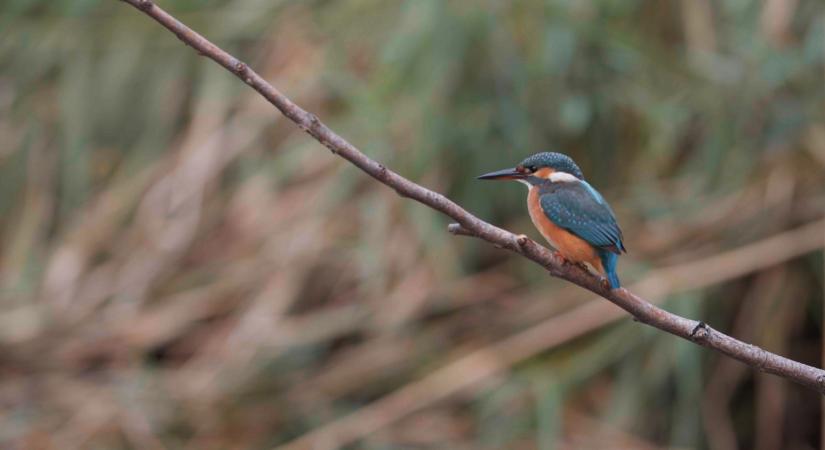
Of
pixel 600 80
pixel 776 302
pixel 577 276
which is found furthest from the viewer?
pixel 600 80

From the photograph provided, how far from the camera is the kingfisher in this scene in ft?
5.04

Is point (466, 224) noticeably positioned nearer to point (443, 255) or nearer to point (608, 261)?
point (608, 261)

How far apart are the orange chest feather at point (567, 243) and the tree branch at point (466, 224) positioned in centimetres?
28

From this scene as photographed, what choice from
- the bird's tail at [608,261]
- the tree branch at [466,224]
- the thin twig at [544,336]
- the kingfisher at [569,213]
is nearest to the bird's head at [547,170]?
the kingfisher at [569,213]

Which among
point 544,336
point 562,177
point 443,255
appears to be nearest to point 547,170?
point 562,177

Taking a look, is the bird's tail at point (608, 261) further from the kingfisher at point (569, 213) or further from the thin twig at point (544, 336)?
the thin twig at point (544, 336)

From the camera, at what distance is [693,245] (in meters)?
2.65

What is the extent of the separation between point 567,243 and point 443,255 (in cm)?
123

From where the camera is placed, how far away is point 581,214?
61.8 inches

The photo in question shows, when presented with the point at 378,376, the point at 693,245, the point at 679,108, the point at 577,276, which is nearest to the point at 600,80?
the point at 679,108

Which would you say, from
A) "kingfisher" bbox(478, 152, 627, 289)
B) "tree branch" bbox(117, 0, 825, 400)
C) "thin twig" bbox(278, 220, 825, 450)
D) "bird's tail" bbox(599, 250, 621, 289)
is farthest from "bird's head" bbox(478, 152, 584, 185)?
"thin twig" bbox(278, 220, 825, 450)

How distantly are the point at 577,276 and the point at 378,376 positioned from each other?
1.46 m

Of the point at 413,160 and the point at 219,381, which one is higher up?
the point at 413,160

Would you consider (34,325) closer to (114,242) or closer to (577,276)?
(114,242)
